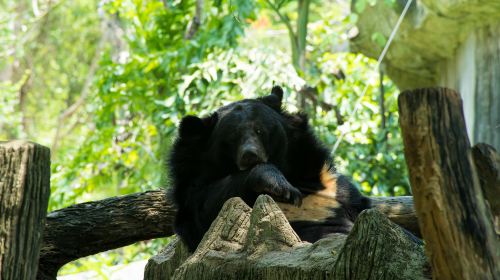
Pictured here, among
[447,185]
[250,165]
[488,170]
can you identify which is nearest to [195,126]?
[250,165]

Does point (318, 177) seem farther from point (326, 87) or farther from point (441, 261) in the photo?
point (326, 87)

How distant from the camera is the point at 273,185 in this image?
382 centimetres

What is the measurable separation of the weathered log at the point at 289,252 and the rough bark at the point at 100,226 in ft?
6.15

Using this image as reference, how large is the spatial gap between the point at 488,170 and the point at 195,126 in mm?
2750

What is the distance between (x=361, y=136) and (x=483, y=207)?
23.4ft

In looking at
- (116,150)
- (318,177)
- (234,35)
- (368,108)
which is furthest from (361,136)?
(318,177)

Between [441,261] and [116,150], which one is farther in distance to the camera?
[116,150]

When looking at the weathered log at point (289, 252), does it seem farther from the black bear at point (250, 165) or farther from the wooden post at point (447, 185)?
the black bear at point (250, 165)

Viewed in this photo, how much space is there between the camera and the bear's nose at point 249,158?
4.31 m

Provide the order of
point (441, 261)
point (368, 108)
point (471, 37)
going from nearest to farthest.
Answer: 1. point (441, 261)
2. point (471, 37)
3. point (368, 108)

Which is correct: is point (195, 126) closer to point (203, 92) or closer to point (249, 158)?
point (249, 158)

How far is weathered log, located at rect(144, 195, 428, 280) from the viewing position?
7.48ft

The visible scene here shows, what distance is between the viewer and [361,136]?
29.6 ft

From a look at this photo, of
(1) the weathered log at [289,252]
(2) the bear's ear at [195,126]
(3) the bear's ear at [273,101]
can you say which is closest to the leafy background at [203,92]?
(3) the bear's ear at [273,101]
